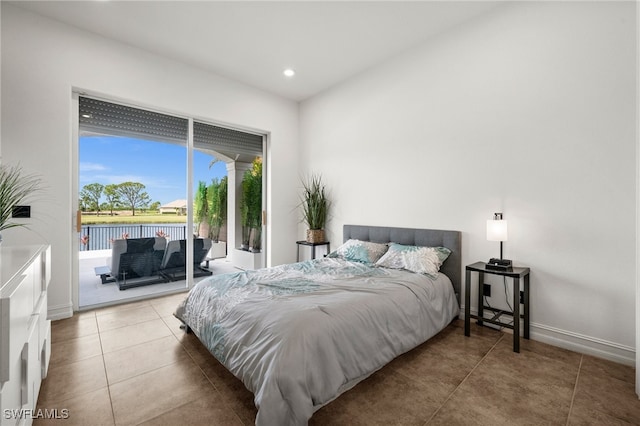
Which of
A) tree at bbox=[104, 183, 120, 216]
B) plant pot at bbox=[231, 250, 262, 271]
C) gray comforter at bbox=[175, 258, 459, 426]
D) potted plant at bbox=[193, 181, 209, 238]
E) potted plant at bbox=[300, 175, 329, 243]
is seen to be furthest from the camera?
plant pot at bbox=[231, 250, 262, 271]

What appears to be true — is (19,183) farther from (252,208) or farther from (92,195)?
(252,208)

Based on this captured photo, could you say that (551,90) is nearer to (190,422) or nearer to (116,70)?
(190,422)

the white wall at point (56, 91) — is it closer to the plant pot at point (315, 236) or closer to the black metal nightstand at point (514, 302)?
the plant pot at point (315, 236)

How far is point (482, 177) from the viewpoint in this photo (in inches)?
116

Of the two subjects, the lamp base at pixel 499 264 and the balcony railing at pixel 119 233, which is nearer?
the lamp base at pixel 499 264

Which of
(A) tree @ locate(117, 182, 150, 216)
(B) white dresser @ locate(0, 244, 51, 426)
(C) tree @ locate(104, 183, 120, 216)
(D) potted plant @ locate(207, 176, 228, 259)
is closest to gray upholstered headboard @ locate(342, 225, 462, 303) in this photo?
(D) potted plant @ locate(207, 176, 228, 259)

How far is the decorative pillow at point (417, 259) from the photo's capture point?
9.50 feet

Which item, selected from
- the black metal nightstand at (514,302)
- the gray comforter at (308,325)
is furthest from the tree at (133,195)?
the black metal nightstand at (514,302)

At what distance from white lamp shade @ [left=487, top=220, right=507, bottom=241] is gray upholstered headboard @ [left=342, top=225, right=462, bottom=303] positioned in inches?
18.0

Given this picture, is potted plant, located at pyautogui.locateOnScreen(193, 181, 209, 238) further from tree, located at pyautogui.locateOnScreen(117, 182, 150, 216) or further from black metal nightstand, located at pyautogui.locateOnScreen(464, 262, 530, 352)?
black metal nightstand, located at pyautogui.locateOnScreen(464, 262, 530, 352)

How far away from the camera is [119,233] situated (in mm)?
3699

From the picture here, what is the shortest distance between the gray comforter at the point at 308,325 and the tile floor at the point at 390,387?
0.55 feet

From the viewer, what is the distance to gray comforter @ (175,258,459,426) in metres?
1.51

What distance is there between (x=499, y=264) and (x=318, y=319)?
6.11ft
